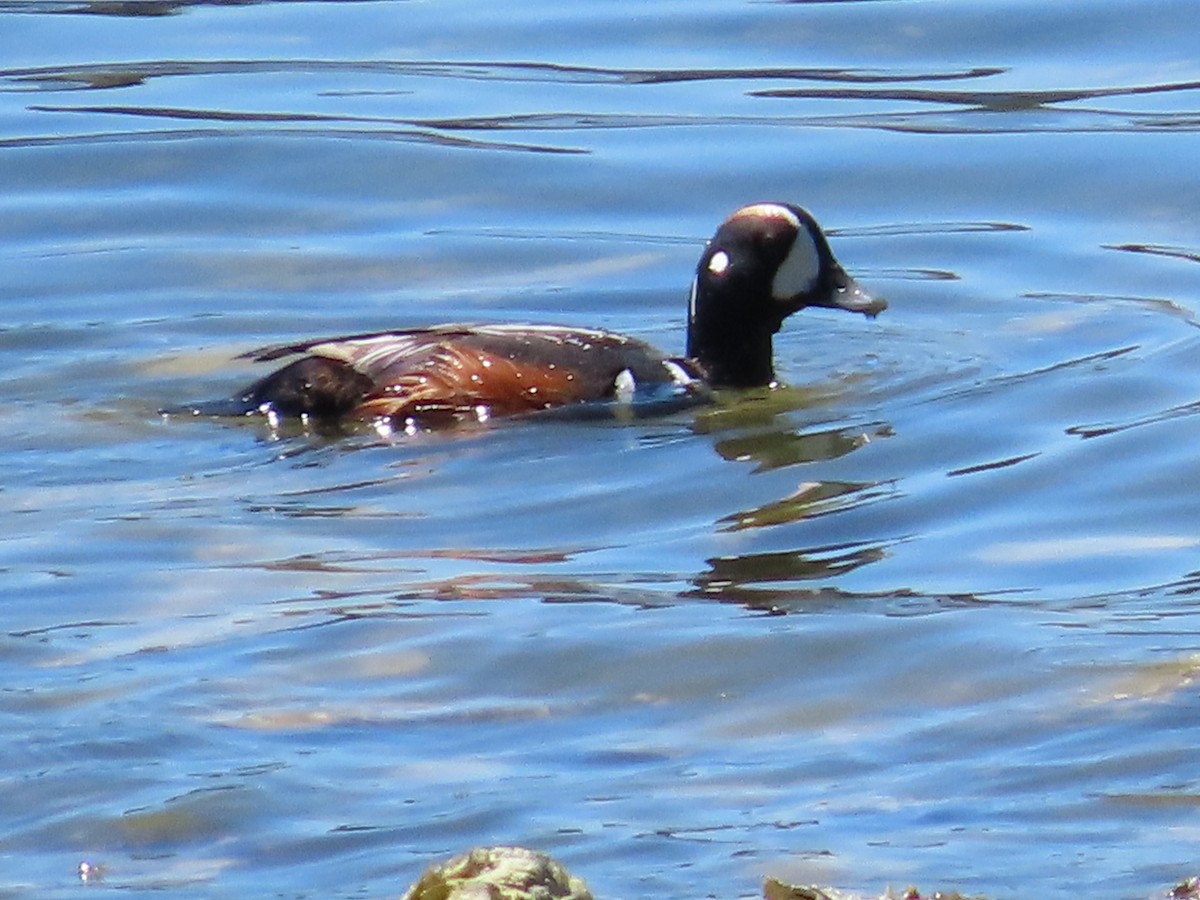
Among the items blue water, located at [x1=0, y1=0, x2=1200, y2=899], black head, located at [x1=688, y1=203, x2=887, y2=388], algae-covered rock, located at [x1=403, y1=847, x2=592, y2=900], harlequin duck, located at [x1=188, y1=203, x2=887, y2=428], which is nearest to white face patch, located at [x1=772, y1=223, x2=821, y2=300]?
black head, located at [x1=688, y1=203, x2=887, y2=388]

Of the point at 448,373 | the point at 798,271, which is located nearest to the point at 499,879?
the point at 448,373

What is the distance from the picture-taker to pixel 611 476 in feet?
29.6

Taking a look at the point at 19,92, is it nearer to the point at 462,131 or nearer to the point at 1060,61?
the point at 462,131

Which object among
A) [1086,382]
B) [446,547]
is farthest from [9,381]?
[1086,382]

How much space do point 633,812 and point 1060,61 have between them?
10.8 m

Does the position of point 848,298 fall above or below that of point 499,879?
below

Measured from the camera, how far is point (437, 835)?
5.54 metres

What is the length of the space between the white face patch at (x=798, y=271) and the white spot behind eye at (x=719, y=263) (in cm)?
20

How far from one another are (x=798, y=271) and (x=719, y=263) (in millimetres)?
319

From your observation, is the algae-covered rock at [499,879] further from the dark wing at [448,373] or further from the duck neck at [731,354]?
the duck neck at [731,354]

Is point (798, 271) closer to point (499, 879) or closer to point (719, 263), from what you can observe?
point (719, 263)

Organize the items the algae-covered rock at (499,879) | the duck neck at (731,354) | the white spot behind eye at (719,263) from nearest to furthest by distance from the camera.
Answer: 1. the algae-covered rock at (499,879)
2. the duck neck at (731,354)
3. the white spot behind eye at (719,263)

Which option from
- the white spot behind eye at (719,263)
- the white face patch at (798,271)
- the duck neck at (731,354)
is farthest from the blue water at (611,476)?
the white spot behind eye at (719,263)

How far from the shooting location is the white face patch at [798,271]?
35.2 feet
